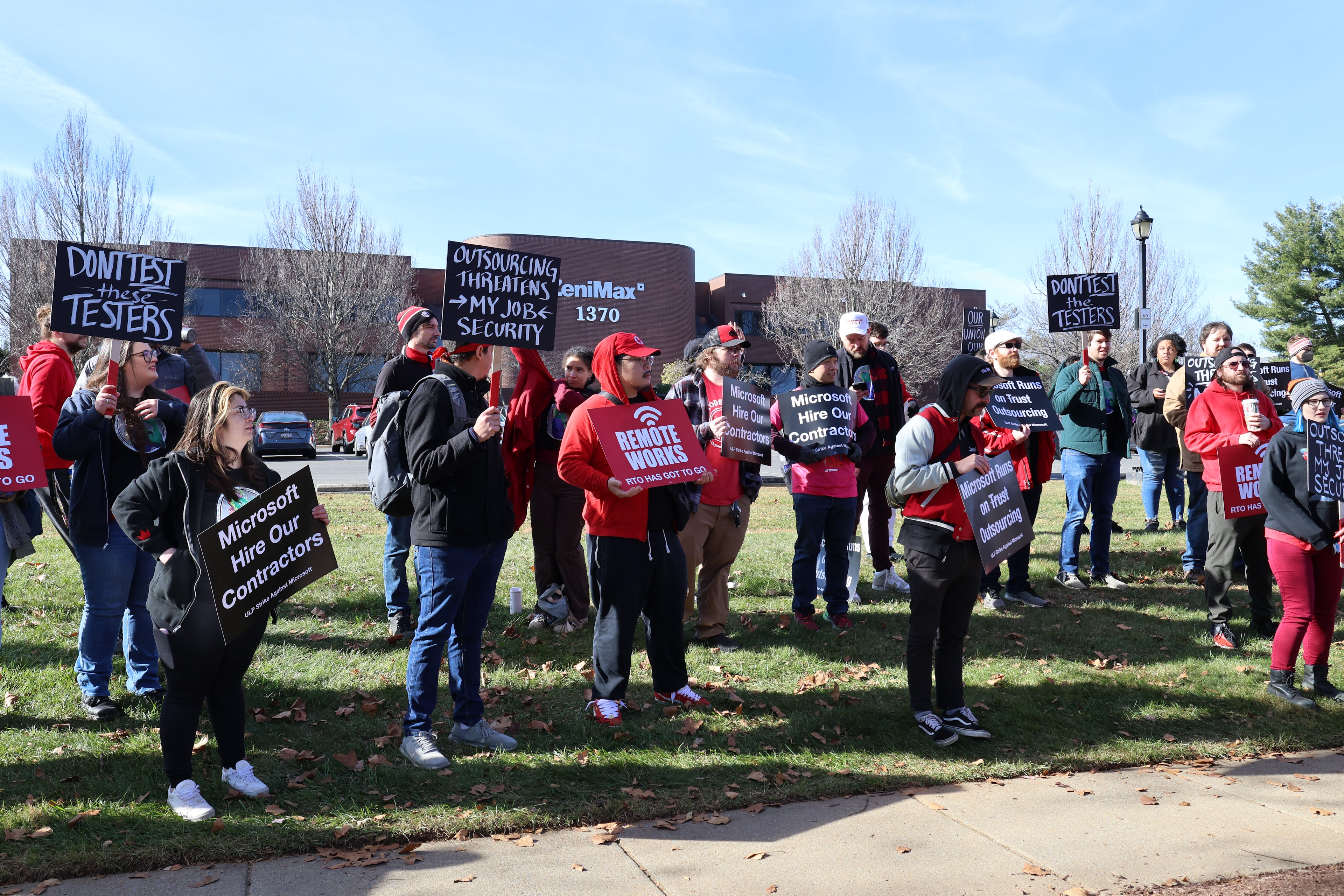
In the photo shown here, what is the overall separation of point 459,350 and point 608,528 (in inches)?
50.8

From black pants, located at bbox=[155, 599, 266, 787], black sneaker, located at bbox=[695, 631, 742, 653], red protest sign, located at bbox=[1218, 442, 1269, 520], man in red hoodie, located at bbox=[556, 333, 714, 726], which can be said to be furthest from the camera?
red protest sign, located at bbox=[1218, 442, 1269, 520]

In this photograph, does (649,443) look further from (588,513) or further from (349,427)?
(349,427)

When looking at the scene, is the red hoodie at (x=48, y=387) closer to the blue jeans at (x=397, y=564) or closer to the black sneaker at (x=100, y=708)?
the black sneaker at (x=100, y=708)

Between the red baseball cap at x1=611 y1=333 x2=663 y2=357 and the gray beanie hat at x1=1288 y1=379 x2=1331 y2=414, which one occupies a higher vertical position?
the red baseball cap at x1=611 y1=333 x2=663 y2=357

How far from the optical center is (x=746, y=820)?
4.31 metres

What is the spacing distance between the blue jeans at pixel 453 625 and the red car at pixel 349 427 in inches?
1152

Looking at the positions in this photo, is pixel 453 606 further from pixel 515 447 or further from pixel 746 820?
pixel 515 447

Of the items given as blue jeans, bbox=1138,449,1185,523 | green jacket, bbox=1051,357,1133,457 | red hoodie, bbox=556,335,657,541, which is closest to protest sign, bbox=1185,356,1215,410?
green jacket, bbox=1051,357,1133,457

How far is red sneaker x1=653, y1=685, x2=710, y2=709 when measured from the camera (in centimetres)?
570

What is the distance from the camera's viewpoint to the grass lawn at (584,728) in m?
4.18

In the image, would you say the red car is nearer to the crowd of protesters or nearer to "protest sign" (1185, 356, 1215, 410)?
the crowd of protesters

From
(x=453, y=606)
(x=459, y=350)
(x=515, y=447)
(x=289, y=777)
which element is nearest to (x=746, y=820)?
(x=453, y=606)

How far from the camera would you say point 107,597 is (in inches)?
208

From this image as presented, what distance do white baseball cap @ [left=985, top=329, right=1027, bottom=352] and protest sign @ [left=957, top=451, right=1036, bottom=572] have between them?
238 centimetres
